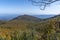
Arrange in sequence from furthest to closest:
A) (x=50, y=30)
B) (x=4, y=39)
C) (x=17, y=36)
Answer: (x=50, y=30), (x=17, y=36), (x=4, y=39)

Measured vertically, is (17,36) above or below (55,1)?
below

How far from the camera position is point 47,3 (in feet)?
19.9

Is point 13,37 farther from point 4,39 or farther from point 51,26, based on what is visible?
point 51,26

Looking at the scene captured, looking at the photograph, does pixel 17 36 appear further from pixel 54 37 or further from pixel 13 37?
pixel 54 37

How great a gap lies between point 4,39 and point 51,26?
4.24m

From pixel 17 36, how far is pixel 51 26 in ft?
11.5

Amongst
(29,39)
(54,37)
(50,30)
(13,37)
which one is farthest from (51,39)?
(50,30)

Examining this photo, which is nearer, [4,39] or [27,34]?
[4,39]

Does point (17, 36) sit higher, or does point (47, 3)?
point (47, 3)

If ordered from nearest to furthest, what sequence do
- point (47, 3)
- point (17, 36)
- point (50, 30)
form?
point (47, 3), point (17, 36), point (50, 30)

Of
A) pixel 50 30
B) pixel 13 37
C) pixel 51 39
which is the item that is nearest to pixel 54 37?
pixel 51 39

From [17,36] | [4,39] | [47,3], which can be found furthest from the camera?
[17,36]

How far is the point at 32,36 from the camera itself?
9.55 meters

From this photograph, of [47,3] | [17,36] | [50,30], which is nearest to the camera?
[47,3]
